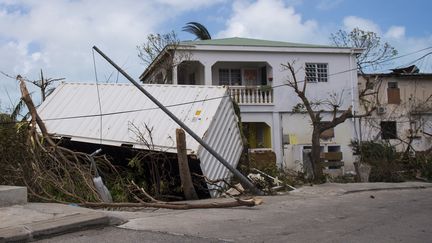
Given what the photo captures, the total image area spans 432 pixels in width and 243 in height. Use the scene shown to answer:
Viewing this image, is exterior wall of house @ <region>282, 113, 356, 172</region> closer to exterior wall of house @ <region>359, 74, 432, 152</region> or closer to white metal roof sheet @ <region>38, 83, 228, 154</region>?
exterior wall of house @ <region>359, 74, 432, 152</region>

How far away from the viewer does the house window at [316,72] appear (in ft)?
85.3

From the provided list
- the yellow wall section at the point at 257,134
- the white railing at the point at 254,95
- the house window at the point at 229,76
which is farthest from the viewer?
the house window at the point at 229,76

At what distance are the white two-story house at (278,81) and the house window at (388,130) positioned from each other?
258 centimetres

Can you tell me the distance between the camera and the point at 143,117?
14.7 meters

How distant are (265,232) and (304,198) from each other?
611 centimetres

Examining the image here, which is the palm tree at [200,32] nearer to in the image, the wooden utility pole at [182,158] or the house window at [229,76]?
the house window at [229,76]

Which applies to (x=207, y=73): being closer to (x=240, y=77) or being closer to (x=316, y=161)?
(x=240, y=77)

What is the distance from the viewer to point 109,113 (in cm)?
1491

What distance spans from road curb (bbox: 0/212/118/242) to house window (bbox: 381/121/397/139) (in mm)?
22604

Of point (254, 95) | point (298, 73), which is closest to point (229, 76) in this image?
point (254, 95)

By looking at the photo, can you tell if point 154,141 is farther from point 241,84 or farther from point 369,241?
point 241,84

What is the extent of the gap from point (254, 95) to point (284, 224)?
1679 centimetres

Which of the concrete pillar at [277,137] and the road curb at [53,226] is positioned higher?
the concrete pillar at [277,137]

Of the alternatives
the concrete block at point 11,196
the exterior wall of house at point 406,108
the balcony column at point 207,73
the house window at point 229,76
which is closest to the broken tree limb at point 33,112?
the concrete block at point 11,196
